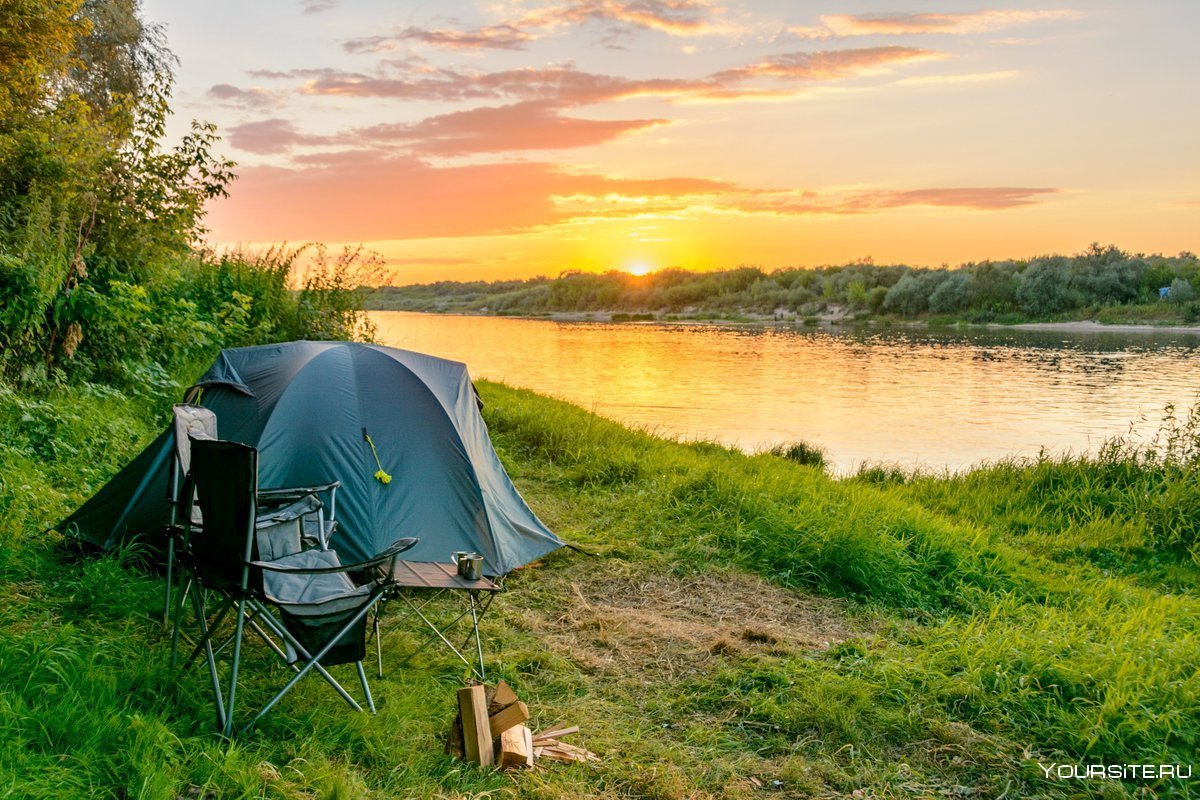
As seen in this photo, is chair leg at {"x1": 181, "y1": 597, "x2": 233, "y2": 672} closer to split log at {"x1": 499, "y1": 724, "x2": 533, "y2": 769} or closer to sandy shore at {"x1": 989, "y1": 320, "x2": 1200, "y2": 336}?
split log at {"x1": 499, "y1": 724, "x2": 533, "y2": 769}

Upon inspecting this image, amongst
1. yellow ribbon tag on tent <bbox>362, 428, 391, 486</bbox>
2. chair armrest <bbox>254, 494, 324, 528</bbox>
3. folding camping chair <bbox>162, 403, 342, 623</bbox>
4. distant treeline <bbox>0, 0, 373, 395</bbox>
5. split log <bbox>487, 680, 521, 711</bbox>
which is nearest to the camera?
split log <bbox>487, 680, 521, 711</bbox>

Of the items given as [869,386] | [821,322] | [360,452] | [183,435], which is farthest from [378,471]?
[821,322]

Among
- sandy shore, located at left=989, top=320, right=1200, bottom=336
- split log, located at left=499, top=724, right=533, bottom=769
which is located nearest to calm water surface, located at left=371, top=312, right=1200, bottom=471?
sandy shore, located at left=989, top=320, right=1200, bottom=336

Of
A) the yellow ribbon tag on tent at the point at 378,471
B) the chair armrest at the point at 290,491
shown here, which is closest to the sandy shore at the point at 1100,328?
the yellow ribbon tag on tent at the point at 378,471

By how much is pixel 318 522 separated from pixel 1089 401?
22424 millimetres

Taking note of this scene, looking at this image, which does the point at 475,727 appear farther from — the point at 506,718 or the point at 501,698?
the point at 501,698

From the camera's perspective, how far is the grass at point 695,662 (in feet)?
9.66

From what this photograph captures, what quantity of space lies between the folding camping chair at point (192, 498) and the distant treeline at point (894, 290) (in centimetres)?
2805

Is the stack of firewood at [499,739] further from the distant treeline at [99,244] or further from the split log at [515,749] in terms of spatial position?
the distant treeline at [99,244]

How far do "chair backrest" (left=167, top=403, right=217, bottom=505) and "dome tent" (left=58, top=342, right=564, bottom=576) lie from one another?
2.61ft

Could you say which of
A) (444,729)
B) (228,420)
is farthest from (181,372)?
(444,729)

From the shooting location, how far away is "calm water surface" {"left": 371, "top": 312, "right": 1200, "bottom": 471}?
16312 millimetres

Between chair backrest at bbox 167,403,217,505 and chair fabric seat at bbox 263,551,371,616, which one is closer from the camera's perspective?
chair fabric seat at bbox 263,551,371,616

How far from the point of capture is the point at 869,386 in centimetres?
2494
